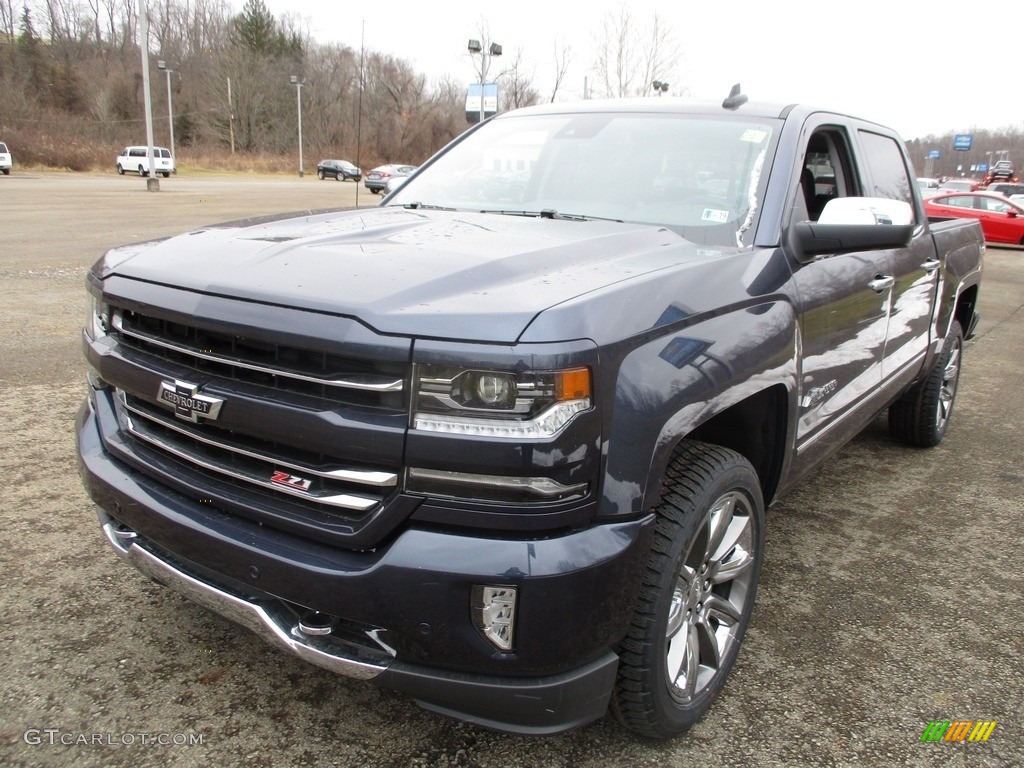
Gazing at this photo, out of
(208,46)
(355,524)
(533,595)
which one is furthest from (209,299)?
(208,46)

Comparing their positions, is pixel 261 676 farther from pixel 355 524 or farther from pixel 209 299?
pixel 209 299

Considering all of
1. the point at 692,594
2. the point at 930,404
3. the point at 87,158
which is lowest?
the point at 930,404

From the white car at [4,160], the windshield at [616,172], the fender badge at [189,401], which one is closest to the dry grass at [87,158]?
the white car at [4,160]

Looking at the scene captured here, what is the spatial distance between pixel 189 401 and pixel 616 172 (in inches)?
73.2

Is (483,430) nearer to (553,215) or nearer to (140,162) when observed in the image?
(553,215)

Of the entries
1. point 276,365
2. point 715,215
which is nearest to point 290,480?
point 276,365

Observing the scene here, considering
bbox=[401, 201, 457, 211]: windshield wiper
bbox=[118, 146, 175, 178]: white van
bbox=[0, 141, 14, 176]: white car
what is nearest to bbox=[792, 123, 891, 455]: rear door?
bbox=[401, 201, 457, 211]: windshield wiper

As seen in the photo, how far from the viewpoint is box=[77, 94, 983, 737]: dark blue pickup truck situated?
1.73 m

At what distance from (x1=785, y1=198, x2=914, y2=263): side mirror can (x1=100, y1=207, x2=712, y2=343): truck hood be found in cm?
40

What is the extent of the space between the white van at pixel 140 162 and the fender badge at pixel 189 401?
53.7 m

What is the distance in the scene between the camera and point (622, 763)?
7.17 feet

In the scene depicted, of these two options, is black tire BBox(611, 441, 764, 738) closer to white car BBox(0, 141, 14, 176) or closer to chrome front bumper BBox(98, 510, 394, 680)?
chrome front bumper BBox(98, 510, 394, 680)

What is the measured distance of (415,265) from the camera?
208 cm

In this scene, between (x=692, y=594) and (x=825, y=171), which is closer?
(x=692, y=594)
